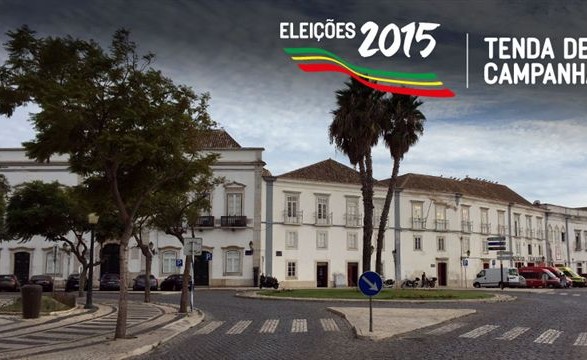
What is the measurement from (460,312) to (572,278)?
129 ft

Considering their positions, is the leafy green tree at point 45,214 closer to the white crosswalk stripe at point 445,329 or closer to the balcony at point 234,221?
the balcony at point 234,221

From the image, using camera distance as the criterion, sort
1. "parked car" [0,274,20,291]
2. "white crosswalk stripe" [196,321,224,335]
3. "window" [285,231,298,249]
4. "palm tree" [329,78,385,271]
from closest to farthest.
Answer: "white crosswalk stripe" [196,321,224,335] < "palm tree" [329,78,385,271] < "parked car" [0,274,20,291] < "window" [285,231,298,249]

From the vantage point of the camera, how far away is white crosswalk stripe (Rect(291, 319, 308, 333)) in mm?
16823

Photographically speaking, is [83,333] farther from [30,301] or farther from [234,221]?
[234,221]

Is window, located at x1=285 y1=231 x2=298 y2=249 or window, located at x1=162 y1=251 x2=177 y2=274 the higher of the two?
window, located at x1=285 y1=231 x2=298 y2=249

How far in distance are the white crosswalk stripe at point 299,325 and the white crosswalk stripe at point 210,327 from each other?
7.19 feet

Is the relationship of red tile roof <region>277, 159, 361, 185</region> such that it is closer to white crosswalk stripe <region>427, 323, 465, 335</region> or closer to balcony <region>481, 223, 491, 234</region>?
balcony <region>481, 223, 491, 234</region>

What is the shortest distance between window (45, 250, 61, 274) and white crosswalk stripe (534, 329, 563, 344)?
4146 centimetres

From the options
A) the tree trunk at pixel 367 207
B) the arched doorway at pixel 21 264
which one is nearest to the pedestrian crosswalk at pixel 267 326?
the tree trunk at pixel 367 207

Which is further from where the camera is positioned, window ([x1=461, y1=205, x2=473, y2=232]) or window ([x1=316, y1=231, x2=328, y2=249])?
window ([x1=461, y1=205, x2=473, y2=232])

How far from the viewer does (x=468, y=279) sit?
60406 millimetres

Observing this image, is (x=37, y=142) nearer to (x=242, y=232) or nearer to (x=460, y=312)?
(x=460, y=312)

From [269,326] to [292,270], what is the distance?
3290cm

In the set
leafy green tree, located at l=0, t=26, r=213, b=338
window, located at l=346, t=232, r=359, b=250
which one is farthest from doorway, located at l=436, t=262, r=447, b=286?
leafy green tree, located at l=0, t=26, r=213, b=338
